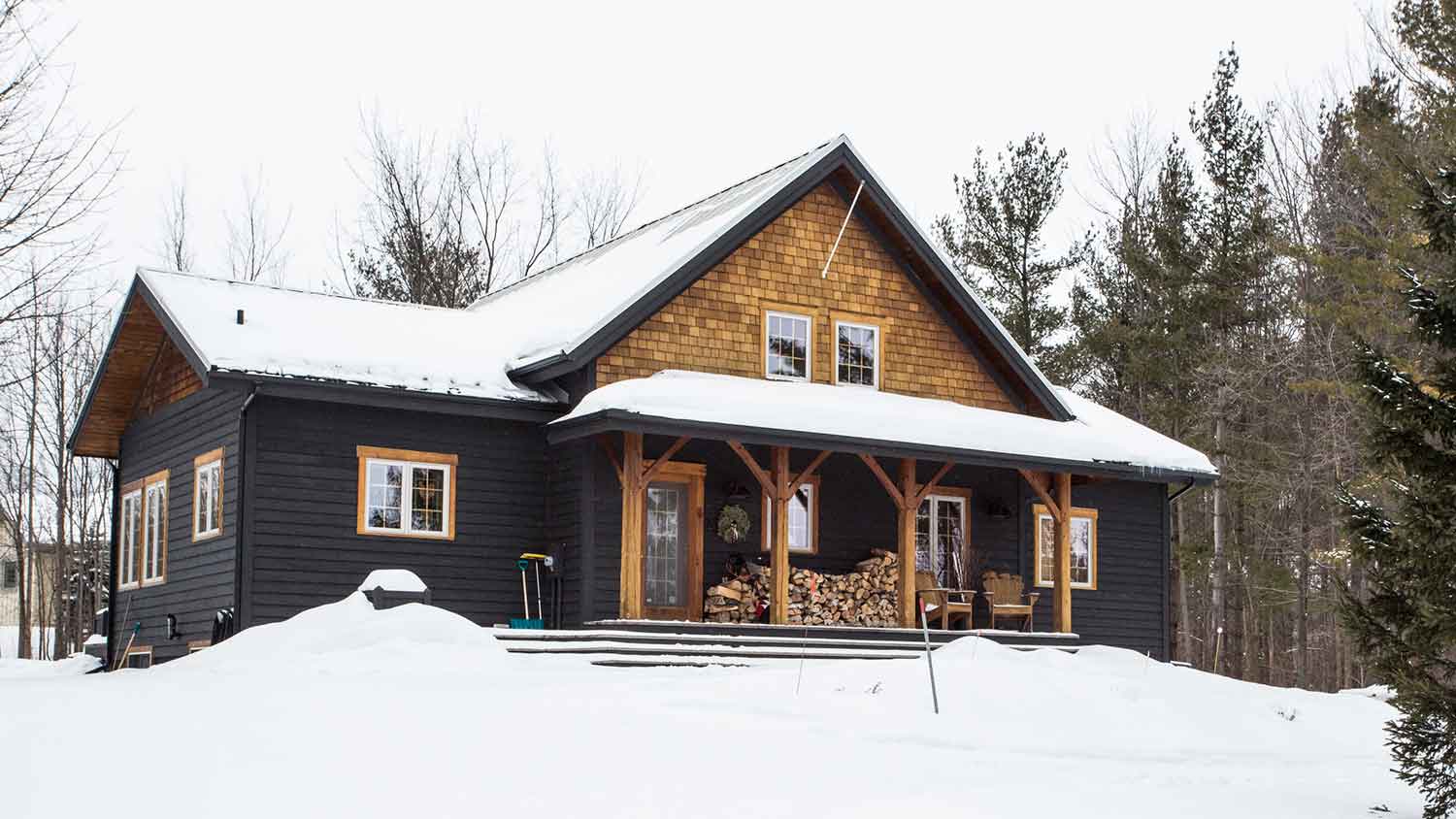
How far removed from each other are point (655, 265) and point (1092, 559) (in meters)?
8.34

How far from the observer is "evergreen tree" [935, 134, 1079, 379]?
33812 mm

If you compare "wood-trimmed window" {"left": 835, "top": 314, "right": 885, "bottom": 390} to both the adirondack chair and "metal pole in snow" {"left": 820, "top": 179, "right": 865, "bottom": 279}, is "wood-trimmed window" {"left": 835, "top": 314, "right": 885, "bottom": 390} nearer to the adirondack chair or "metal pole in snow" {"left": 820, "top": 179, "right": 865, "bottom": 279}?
"metal pole in snow" {"left": 820, "top": 179, "right": 865, "bottom": 279}

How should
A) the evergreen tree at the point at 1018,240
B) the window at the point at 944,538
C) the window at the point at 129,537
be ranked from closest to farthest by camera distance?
the window at the point at 129,537, the window at the point at 944,538, the evergreen tree at the point at 1018,240

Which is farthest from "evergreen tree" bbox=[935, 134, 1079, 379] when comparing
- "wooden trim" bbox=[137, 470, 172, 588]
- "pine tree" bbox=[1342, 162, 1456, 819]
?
"pine tree" bbox=[1342, 162, 1456, 819]

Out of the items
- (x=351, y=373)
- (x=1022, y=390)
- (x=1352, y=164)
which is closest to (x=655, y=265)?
(x=351, y=373)

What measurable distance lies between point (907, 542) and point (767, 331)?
3241mm

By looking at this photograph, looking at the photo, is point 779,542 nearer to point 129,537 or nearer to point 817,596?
point 817,596

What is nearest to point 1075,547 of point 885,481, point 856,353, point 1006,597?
point 1006,597

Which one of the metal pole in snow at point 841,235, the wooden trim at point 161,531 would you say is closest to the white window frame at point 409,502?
the wooden trim at point 161,531

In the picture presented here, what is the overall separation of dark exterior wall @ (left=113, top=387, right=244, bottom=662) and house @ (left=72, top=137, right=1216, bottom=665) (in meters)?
0.06

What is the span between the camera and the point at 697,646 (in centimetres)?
1647

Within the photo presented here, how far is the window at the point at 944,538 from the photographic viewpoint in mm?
20969

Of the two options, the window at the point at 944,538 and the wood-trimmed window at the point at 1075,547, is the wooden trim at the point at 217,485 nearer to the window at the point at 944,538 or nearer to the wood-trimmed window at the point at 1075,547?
the window at the point at 944,538

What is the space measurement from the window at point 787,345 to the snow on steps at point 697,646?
358 cm
